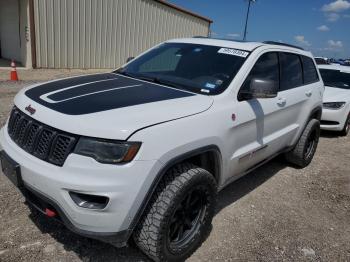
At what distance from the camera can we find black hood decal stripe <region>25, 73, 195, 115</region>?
256 centimetres

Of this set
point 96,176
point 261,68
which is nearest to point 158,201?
point 96,176

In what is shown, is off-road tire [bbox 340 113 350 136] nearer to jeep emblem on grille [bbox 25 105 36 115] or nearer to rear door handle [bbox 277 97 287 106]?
rear door handle [bbox 277 97 287 106]

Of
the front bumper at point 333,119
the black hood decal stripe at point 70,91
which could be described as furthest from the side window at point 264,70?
the front bumper at point 333,119

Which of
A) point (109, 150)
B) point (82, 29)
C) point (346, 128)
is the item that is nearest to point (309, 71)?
point (346, 128)

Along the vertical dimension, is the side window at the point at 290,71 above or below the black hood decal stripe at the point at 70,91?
above

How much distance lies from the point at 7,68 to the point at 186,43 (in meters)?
10.8

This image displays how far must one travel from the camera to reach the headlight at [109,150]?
2.26 metres

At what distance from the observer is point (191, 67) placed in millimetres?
3641

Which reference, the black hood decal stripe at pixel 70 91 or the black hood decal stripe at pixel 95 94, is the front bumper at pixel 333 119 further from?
the black hood decal stripe at pixel 70 91

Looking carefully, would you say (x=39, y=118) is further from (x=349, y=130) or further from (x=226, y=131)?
(x=349, y=130)

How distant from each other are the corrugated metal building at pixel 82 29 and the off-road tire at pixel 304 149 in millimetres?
10760

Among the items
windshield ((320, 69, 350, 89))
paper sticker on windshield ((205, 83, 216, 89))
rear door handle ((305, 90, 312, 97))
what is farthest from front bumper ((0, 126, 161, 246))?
windshield ((320, 69, 350, 89))

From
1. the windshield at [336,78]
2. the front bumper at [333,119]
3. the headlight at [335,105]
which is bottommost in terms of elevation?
the front bumper at [333,119]

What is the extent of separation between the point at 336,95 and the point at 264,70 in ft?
15.4
